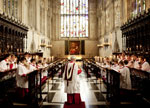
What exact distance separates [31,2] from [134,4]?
13205mm

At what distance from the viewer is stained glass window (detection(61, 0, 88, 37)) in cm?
3309

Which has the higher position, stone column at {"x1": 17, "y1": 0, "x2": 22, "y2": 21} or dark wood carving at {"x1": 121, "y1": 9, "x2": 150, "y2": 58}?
stone column at {"x1": 17, "y1": 0, "x2": 22, "y2": 21}

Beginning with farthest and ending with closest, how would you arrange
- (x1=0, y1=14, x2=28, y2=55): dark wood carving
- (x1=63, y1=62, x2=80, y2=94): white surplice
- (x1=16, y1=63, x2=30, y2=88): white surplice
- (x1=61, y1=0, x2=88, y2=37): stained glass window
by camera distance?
(x1=61, y1=0, x2=88, y2=37): stained glass window, (x1=0, y1=14, x2=28, y2=55): dark wood carving, (x1=16, y1=63, x2=30, y2=88): white surplice, (x1=63, y1=62, x2=80, y2=94): white surplice

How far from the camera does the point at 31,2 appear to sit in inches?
797

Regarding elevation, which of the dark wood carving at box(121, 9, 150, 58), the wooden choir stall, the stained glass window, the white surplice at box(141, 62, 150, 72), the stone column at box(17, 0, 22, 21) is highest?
the stained glass window

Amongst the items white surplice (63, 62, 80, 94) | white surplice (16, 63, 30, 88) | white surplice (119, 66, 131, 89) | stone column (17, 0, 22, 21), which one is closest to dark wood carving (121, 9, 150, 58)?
white surplice (119, 66, 131, 89)

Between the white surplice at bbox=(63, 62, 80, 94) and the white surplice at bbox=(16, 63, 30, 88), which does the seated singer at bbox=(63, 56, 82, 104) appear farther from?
the white surplice at bbox=(16, 63, 30, 88)

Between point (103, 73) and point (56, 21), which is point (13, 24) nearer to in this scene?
point (103, 73)

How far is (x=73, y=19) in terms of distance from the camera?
33.2 metres

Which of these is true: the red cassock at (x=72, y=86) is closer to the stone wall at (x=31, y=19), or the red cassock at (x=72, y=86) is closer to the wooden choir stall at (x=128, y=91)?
the wooden choir stall at (x=128, y=91)

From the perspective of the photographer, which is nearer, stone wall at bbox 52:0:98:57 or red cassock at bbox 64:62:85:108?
red cassock at bbox 64:62:85:108

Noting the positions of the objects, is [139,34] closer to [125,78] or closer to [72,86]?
[125,78]

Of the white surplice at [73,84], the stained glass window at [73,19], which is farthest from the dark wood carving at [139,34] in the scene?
the stained glass window at [73,19]

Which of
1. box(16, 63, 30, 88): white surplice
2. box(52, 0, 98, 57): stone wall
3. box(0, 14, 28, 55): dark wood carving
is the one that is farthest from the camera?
box(52, 0, 98, 57): stone wall
